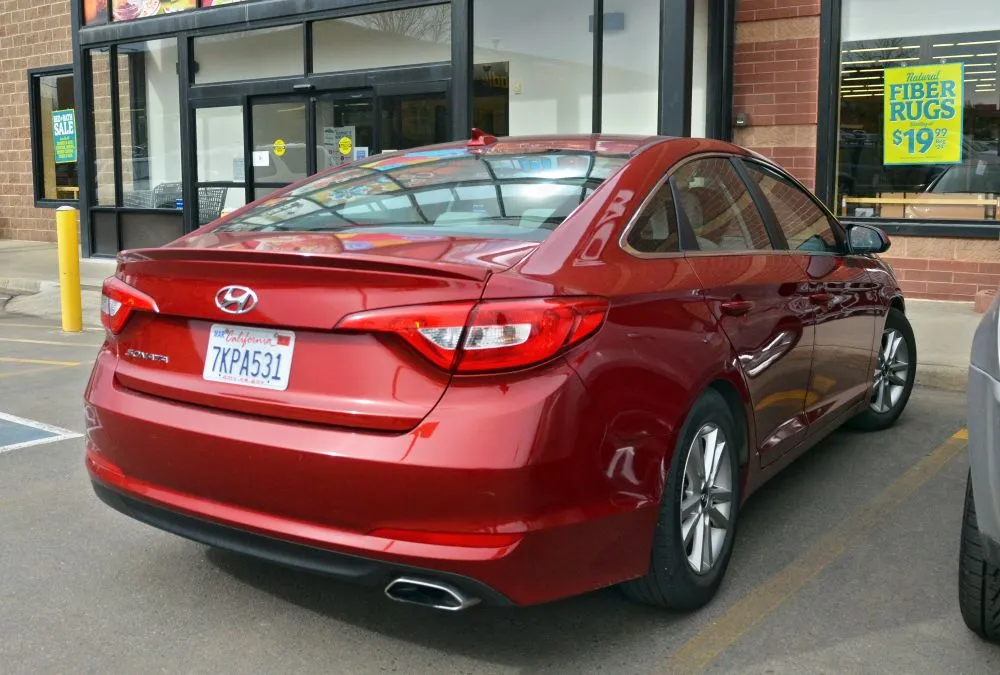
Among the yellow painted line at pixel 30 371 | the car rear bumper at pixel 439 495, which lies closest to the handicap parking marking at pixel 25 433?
the yellow painted line at pixel 30 371

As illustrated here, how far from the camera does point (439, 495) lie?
260 cm

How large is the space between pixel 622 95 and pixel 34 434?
7.69 m

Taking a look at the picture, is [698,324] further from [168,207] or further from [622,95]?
[168,207]

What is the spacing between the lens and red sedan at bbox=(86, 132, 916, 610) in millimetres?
2627

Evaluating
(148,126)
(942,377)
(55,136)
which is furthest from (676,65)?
(55,136)

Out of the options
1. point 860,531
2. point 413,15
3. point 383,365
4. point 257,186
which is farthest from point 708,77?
point 383,365

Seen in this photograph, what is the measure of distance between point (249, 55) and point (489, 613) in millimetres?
12428

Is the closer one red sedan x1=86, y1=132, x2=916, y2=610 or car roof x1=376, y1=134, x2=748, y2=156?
red sedan x1=86, y1=132, x2=916, y2=610

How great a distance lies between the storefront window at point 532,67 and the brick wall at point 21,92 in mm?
9146

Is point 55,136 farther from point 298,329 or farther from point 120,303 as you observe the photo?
point 298,329

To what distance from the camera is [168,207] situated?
1529cm

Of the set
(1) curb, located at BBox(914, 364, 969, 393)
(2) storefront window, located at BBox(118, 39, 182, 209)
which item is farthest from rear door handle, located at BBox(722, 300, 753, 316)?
(2) storefront window, located at BBox(118, 39, 182, 209)

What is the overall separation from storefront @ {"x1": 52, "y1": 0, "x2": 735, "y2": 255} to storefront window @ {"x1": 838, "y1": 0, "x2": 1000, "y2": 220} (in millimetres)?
1362

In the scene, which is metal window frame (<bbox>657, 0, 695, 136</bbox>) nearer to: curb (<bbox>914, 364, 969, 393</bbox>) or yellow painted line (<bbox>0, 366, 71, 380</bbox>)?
curb (<bbox>914, 364, 969, 393</bbox>)
